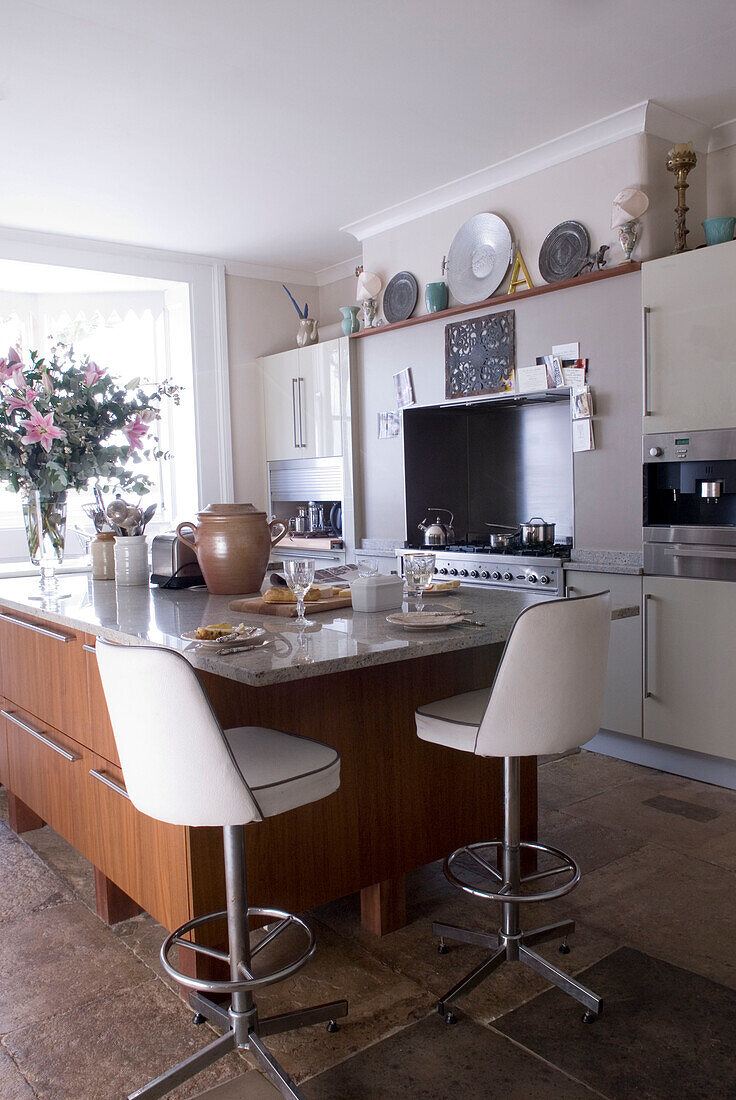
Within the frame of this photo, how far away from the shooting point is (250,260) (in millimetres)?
5852

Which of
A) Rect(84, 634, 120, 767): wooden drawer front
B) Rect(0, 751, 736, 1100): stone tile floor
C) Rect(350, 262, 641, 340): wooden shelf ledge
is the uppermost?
Rect(350, 262, 641, 340): wooden shelf ledge

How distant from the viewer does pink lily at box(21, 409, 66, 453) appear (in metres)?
2.60

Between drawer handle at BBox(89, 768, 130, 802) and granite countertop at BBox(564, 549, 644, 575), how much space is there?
232 cm

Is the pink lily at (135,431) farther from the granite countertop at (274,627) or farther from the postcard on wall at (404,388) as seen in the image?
the postcard on wall at (404,388)

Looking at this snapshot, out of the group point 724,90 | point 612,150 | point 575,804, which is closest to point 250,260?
point 612,150

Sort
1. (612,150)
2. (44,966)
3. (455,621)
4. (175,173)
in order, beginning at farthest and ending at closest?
(175,173) < (612,150) < (44,966) < (455,621)

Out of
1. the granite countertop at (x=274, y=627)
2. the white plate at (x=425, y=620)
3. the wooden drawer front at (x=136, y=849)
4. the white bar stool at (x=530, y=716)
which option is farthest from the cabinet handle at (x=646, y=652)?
the wooden drawer front at (x=136, y=849)

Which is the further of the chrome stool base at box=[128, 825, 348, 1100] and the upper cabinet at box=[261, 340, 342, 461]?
the upper cabinet at box=[261, 340, 342, 461]

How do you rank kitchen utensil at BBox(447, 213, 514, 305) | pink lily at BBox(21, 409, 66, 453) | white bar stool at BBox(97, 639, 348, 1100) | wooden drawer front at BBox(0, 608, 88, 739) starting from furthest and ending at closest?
kitchen utensil at BBox(447, 213, 514, 305) < pink lily at BBox(21, 409, 66, 453) < wooden drawer front at BBox(0, 608, 88, 739) < white bar stool at BBox(97, 639, 348, 1100)

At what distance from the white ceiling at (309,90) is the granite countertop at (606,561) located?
1.92 m

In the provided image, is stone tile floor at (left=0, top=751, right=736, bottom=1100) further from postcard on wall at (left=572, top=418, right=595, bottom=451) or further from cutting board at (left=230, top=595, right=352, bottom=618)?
postcard on wall at (left=572, top=418, right=595, bottom=451)

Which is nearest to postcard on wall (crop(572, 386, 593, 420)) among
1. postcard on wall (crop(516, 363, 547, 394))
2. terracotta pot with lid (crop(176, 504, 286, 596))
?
postcard on wall (crop(516, 363, 547, 394))

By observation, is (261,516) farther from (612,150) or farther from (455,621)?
(612,150)

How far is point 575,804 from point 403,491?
219 centimetres
